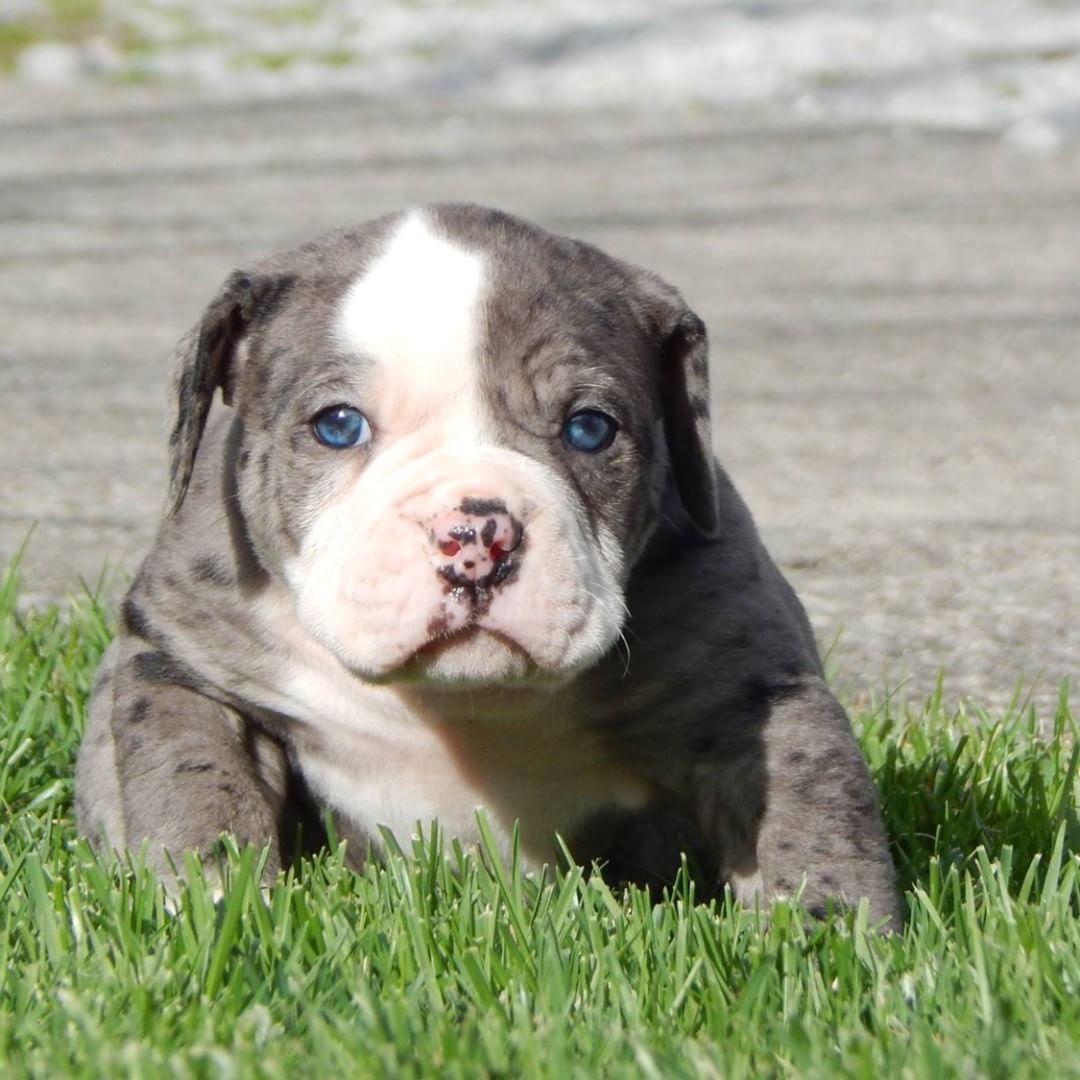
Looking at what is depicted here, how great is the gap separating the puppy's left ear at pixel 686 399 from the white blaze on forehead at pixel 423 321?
16.1 inches

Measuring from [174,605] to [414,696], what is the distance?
1.55 feet

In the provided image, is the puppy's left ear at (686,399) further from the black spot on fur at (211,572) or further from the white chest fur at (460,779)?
the black spot on fur at (211,572)

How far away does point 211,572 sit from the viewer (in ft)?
12.9

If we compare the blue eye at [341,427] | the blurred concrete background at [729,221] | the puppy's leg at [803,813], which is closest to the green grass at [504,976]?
the puppy's leg at [803,813]

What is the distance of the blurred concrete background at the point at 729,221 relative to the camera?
6039 mm

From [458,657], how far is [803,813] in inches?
26.1

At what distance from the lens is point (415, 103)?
15.4 m

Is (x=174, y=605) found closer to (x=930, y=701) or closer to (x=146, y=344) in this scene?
(x=930, y=701)

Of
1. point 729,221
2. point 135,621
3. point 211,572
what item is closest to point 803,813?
point 211,572

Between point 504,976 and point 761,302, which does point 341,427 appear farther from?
point 761,302

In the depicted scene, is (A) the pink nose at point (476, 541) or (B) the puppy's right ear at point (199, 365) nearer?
(A) the pink nose at point (476, 541)

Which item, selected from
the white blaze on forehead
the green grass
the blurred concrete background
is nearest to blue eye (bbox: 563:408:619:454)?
the white blaze on forehead

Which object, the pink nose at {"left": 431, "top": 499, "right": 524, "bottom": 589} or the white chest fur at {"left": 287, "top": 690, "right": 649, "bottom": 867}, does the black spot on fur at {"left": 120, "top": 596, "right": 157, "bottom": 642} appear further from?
the pink nose at {"left": 431, "top": 499, "right": 524, "bottom": 589}

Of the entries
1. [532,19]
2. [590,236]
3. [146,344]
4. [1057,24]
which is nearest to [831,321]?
[590,236]
